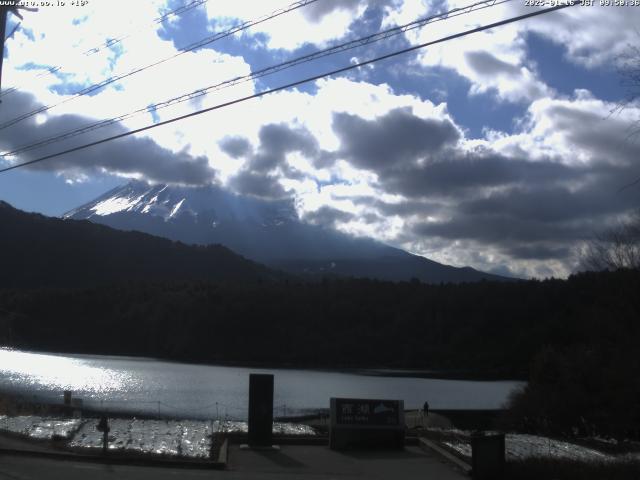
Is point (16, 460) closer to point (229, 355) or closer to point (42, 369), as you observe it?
point (42, 369)

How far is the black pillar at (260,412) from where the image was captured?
20.0 meters

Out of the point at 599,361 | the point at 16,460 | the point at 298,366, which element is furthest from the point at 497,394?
the point at 16,460

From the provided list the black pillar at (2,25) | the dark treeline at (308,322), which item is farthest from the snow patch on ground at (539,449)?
the dark treeline at (308,322)


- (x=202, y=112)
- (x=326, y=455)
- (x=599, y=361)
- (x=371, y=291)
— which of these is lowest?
(x=326, y=455)

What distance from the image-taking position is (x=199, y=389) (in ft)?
230

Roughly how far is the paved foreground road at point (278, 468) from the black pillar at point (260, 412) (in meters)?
0.55

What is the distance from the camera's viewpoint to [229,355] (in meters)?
141

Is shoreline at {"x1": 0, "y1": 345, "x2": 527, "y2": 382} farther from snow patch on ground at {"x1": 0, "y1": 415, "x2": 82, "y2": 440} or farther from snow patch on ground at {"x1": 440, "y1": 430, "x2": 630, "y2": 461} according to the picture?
snow patch on ground at {"x1": 0, "y1": 415, "x2": 82, "y2": 440}

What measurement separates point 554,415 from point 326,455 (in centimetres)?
2862

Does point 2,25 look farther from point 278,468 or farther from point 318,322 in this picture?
point 318,322

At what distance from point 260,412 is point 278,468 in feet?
8.29

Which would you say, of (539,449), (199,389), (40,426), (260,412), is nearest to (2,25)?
(40,426)

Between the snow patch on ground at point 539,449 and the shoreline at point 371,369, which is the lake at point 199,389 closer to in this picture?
the shoreline at point 371,369

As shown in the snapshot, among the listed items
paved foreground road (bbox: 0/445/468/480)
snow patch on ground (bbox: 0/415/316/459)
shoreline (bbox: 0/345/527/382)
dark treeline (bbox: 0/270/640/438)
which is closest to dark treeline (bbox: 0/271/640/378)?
dark treeline (bbox: 0/270/640/438)
